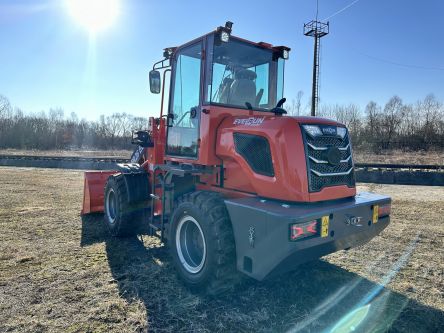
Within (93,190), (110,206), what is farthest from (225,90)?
(93,190)

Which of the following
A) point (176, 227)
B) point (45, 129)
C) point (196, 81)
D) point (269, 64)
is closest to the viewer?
point (176, 227)

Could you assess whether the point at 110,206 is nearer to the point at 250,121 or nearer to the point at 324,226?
the point at 250,121

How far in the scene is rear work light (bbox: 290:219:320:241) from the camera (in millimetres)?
2896

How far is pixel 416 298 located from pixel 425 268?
41.6 inches

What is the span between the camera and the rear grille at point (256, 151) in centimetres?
348

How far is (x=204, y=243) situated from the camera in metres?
3.58

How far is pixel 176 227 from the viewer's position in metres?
4.11

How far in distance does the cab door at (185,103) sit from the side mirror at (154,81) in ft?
0.83

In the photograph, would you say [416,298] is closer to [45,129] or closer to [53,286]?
[53,286]

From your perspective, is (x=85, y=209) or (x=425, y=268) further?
(x=85, y=209)

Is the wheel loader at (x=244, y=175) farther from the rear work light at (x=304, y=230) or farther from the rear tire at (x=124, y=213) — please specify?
the rear tire at (x=124, y=213)

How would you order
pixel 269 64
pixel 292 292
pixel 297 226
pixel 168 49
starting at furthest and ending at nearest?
pixel 168 49
pixel 269 64
pixel 292 292
pixel 297 226

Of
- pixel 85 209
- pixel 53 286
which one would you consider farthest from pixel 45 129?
pixel 53 286

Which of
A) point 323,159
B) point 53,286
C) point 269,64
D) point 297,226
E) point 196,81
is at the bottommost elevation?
point 53,286
